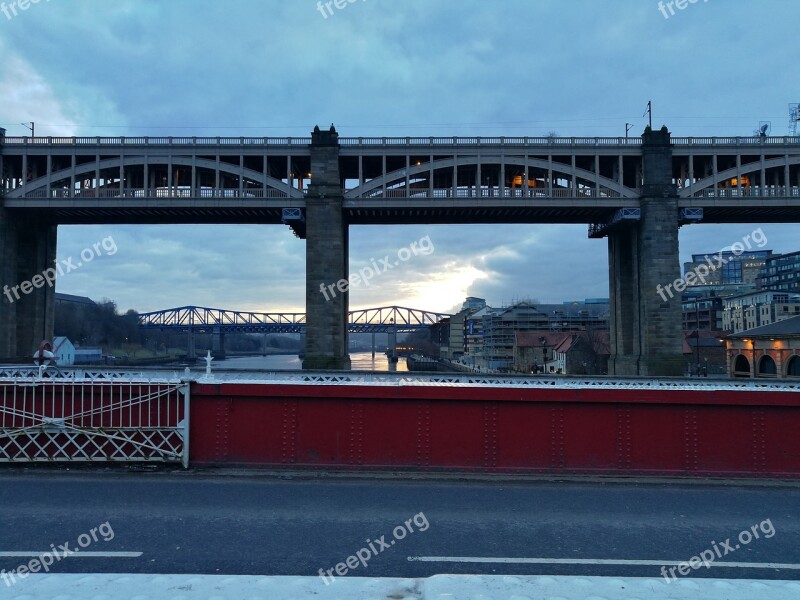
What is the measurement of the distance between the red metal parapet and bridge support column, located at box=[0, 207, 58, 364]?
36.2m

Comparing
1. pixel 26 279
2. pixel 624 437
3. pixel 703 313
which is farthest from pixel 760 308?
pixel 26 279

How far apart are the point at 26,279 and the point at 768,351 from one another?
62.3 metres

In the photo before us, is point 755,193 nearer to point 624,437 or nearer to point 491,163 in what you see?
point 491,163

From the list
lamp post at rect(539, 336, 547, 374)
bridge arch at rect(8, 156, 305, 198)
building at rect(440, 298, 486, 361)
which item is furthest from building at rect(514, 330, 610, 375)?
building at rect(440, 298, 486, 361)

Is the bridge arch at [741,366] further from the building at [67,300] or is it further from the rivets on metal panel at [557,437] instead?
the building at [67,300]

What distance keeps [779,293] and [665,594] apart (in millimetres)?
101800

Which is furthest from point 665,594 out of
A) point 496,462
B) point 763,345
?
point 763,345

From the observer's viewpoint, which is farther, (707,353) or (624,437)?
(707,353)

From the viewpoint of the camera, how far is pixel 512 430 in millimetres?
9609

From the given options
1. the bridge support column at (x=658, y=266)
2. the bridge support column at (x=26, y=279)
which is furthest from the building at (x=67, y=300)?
the bridge support column at (x=658, y=266)

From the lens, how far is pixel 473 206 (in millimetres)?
36531

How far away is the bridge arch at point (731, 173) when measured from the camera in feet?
119

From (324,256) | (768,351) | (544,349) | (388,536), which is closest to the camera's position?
(388,536)

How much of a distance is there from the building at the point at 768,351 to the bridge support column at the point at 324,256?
110 feet
